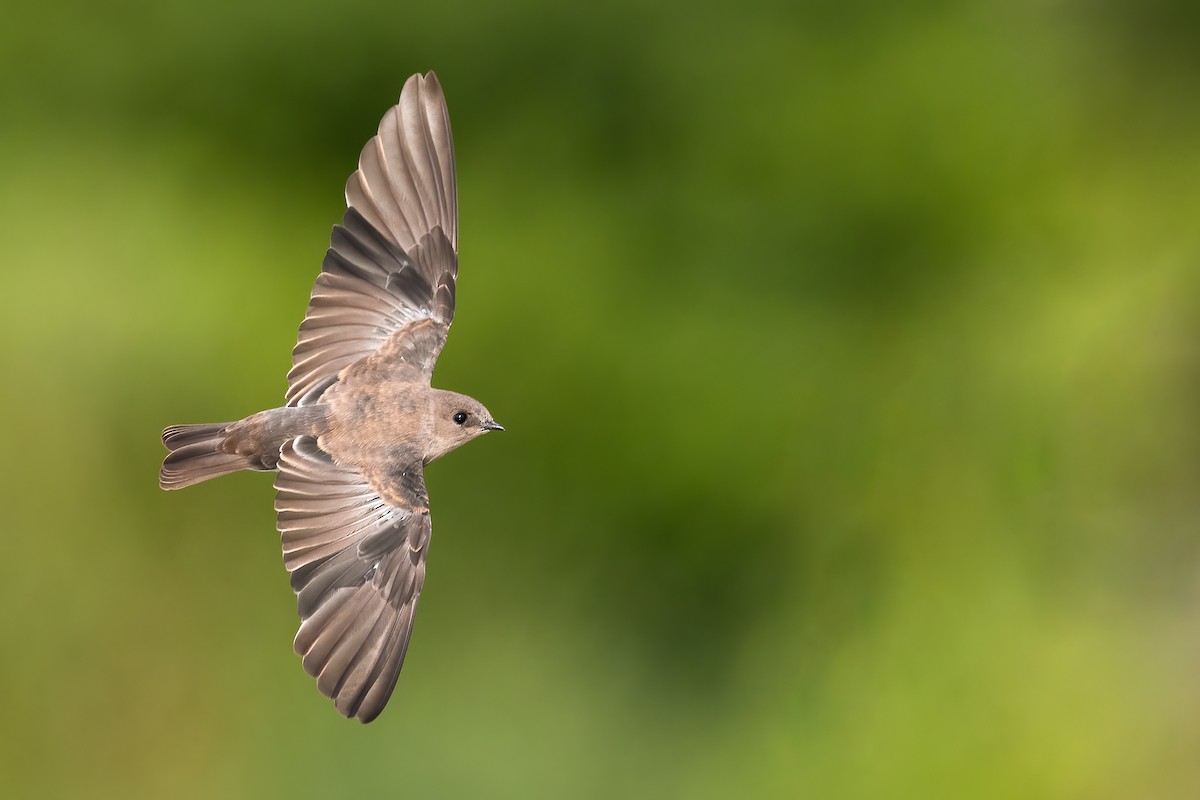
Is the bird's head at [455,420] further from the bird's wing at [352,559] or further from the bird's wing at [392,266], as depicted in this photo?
the bird's wing at [392,266]

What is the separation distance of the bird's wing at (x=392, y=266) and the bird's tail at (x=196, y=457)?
9.3 inches

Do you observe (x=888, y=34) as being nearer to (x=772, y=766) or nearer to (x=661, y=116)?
(x=661, y=116)

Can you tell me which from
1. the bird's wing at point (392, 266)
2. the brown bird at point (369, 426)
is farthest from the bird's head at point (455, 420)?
the bird's wing at point (392, 266)

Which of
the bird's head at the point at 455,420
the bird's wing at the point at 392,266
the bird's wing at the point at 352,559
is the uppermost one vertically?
the bird's wing at the point at 392,266

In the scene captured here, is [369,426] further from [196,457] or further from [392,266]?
[392,266]

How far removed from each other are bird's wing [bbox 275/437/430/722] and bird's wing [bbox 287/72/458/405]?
318 millimetres

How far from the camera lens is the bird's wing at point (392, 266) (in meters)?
3.62

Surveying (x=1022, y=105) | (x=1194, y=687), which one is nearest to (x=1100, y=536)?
(x=1194, y=687)

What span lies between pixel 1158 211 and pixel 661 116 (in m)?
2.92

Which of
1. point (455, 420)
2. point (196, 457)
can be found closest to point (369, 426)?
point (455, 420)

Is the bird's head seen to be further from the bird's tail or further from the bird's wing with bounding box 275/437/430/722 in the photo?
the bird's tail

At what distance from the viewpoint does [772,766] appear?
22.2 feet

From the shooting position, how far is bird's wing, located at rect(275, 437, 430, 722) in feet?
10.4

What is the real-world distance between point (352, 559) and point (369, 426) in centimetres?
33
